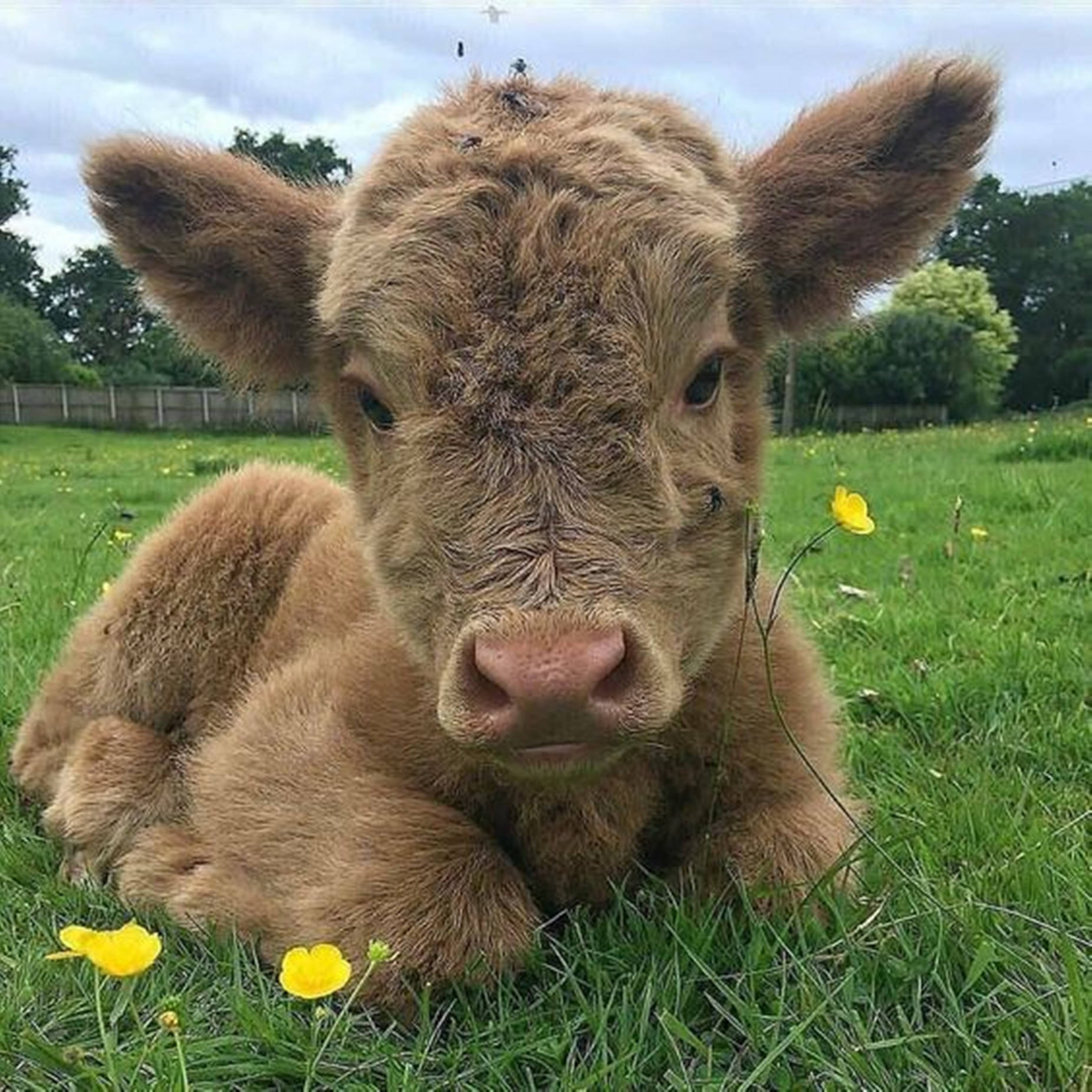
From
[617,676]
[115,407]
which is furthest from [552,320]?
[115,407]

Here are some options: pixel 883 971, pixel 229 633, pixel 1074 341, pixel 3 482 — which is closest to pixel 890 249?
pixel 883 971

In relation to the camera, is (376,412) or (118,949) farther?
(376,412)

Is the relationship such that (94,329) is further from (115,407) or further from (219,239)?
(219,239)

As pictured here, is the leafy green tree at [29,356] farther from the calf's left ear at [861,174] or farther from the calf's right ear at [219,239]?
the calf's left ear at [861,174]

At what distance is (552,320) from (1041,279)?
61273mm

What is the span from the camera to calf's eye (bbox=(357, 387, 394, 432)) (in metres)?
2.62

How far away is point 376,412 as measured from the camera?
2.66 m

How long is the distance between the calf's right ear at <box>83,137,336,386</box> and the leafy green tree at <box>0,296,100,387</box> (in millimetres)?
44141

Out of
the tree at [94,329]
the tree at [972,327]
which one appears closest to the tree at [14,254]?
the tree at [94,329]

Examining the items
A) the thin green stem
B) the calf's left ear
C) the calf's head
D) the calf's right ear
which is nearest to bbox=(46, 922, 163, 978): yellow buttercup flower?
the thin green stem

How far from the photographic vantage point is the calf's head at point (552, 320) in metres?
2.10

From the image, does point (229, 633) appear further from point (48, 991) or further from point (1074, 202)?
point (1074, 202)

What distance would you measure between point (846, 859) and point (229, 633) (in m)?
2.20

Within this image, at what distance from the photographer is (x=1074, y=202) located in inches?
2350
